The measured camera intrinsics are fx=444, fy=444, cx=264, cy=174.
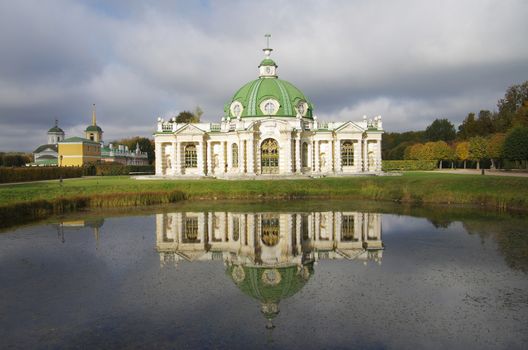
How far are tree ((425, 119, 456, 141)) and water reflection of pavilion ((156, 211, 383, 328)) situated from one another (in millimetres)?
79763

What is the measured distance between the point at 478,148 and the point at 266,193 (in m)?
44.2

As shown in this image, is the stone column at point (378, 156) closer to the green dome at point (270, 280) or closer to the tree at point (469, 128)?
the tree at point (469, 128)

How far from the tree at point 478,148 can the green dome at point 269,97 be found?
29.0 metres

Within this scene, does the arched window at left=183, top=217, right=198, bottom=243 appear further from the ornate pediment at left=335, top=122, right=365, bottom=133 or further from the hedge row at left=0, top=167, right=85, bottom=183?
the ornate pediment at left=335, top=122, right=365, bottom=133

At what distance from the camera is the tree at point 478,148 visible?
2532 inches

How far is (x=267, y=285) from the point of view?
12.5 m

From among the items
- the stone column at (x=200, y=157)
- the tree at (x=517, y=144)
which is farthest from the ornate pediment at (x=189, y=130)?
the tree at (x=517, y=144)

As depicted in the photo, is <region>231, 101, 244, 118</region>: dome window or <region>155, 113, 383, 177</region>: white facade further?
<region>231, 101, 244, 118</region>: dome window

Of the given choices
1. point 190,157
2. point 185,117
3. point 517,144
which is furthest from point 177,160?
point 517,144

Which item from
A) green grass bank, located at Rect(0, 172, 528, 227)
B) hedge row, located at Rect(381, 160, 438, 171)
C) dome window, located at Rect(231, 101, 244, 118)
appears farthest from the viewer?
hedge row, located at Rect(381, 160, 438, 171)

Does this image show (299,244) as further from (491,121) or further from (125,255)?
(491,121)

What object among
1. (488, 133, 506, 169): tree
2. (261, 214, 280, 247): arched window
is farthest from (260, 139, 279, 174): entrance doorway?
(488, 133, 506, 169): tree

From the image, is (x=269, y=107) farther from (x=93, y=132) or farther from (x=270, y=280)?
(x=93, y=132)

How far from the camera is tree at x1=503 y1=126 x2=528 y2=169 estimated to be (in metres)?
54.0
